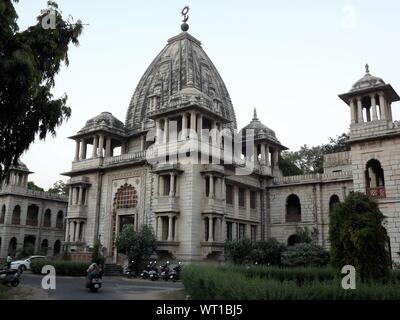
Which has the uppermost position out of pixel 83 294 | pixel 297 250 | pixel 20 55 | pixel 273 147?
pixel 273 147

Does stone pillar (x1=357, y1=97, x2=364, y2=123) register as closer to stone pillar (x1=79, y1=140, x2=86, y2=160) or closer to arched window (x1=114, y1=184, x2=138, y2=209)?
arched window (x1=114, y1=184, x2=138, y2=209)

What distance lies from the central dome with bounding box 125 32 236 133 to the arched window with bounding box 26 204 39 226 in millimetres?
17059

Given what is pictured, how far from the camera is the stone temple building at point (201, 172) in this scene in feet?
81.3

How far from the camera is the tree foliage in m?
46.2

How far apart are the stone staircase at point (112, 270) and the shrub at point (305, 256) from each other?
11.2 metres

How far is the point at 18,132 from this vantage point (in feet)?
46.1

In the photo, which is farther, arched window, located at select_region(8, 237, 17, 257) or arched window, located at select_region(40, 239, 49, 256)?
arched window, located at select_region(40, 239, 49, 256)

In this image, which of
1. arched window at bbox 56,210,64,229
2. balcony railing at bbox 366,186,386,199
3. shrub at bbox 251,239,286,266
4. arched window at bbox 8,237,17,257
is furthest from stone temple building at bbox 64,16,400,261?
arched window at bbox 56,210,64,229

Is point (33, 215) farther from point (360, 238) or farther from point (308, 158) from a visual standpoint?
point (360, 238)

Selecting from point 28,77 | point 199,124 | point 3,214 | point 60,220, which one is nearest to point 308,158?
point 199,124

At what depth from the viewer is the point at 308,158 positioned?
163 ft

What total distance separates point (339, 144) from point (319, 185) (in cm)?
1424

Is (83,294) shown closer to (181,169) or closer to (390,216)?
(181,169)

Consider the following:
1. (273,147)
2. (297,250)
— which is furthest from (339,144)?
(297,250)
